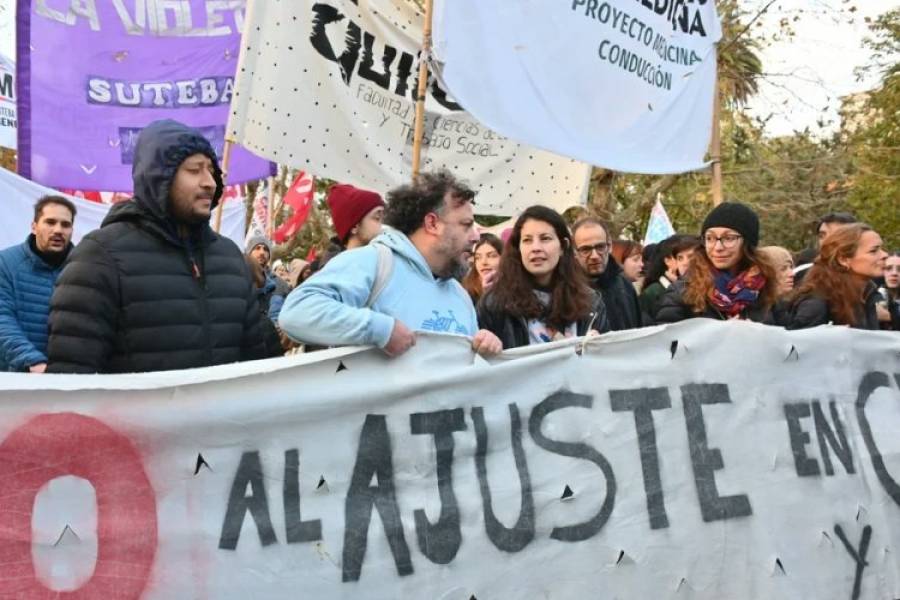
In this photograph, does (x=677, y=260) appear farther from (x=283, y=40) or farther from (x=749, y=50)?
(x=749, y=50)

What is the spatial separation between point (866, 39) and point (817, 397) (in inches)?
860

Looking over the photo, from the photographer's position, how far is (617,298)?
516 cm

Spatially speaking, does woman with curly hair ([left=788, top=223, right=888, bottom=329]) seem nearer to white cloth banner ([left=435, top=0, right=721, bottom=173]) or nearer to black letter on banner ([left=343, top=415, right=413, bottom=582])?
white cloth banner ([left=435, top=0, right=721, bottom=173])

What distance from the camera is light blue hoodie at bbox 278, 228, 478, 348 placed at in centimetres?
325

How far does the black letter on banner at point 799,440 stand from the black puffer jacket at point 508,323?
0.76m

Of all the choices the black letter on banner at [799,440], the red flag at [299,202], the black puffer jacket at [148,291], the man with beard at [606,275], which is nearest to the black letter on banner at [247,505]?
the black puffer jacket at [148,291]

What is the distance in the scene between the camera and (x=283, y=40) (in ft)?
20.9

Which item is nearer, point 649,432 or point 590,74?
point 649,432

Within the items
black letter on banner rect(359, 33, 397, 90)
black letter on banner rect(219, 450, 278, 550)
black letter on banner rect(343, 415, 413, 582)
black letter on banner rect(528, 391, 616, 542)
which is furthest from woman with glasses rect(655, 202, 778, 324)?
black letter on banner rect(359, 33, 397, 90)

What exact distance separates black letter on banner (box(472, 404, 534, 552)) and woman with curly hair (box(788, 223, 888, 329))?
6.20 ft

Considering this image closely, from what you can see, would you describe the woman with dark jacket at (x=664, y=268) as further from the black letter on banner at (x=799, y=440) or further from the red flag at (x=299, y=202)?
the red flag at (x=299, y=202)

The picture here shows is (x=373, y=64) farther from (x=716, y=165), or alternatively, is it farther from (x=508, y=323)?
(x=508, y=323)

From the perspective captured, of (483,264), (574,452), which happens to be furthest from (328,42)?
(574,452)

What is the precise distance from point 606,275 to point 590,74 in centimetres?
92
